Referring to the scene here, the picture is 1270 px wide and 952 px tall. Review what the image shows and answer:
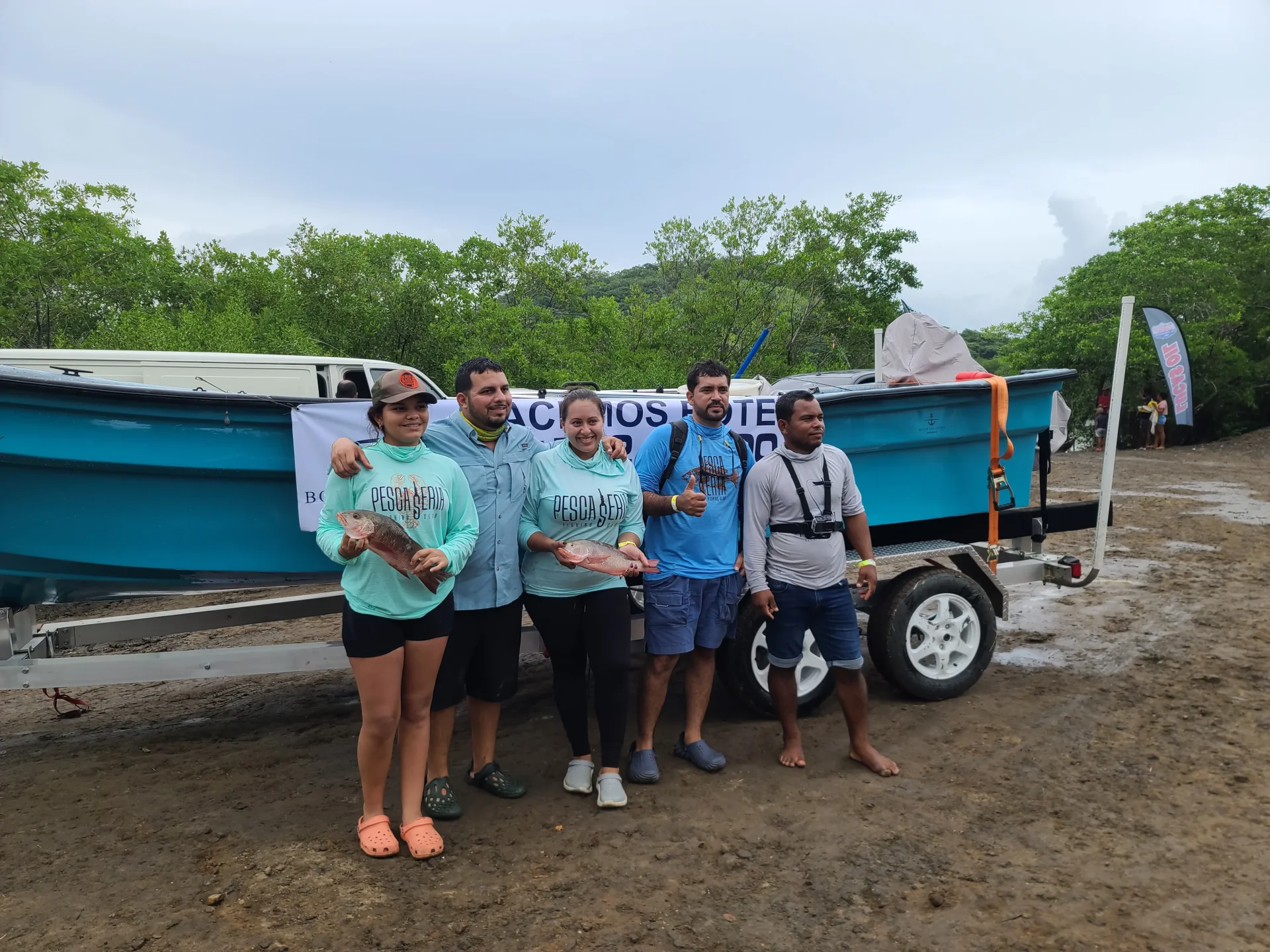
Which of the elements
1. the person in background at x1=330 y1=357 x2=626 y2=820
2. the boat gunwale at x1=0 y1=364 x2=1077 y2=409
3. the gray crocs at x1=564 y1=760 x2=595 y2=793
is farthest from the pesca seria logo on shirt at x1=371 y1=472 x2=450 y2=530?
the gray crocs at x1=564 y1=760 x2=595 y2=793

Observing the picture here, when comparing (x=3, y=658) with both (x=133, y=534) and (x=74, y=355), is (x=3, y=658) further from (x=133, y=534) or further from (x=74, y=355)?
(x=74, y=355)

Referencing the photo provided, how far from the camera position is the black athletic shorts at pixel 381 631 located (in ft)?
9.77

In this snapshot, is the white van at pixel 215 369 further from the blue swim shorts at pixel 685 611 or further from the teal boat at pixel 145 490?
the blue swim shorts at pixel 685 611

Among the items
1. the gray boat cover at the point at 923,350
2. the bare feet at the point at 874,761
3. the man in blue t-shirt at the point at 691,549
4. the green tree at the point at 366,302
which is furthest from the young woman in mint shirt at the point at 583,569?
the green tree at the point at 366,302

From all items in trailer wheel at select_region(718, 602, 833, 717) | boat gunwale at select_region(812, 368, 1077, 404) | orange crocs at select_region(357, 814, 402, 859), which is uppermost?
boat gunwale at select_region(812, 368, 1077, 404)

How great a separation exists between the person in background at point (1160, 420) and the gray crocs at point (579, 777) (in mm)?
24586

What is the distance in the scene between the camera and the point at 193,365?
7102 mm

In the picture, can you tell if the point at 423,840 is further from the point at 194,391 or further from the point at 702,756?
the point at 194,391

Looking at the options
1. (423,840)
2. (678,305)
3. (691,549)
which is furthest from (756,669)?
(678,305)

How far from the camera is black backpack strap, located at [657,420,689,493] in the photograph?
3.81 m

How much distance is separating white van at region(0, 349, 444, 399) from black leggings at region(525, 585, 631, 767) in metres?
3.78

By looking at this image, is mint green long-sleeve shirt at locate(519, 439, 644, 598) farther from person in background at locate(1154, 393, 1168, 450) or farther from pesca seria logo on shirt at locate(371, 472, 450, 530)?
person in background at locate(1154, 393, 1168, 450)

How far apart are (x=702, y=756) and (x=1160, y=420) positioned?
80.3 feet

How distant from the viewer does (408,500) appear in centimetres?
304
